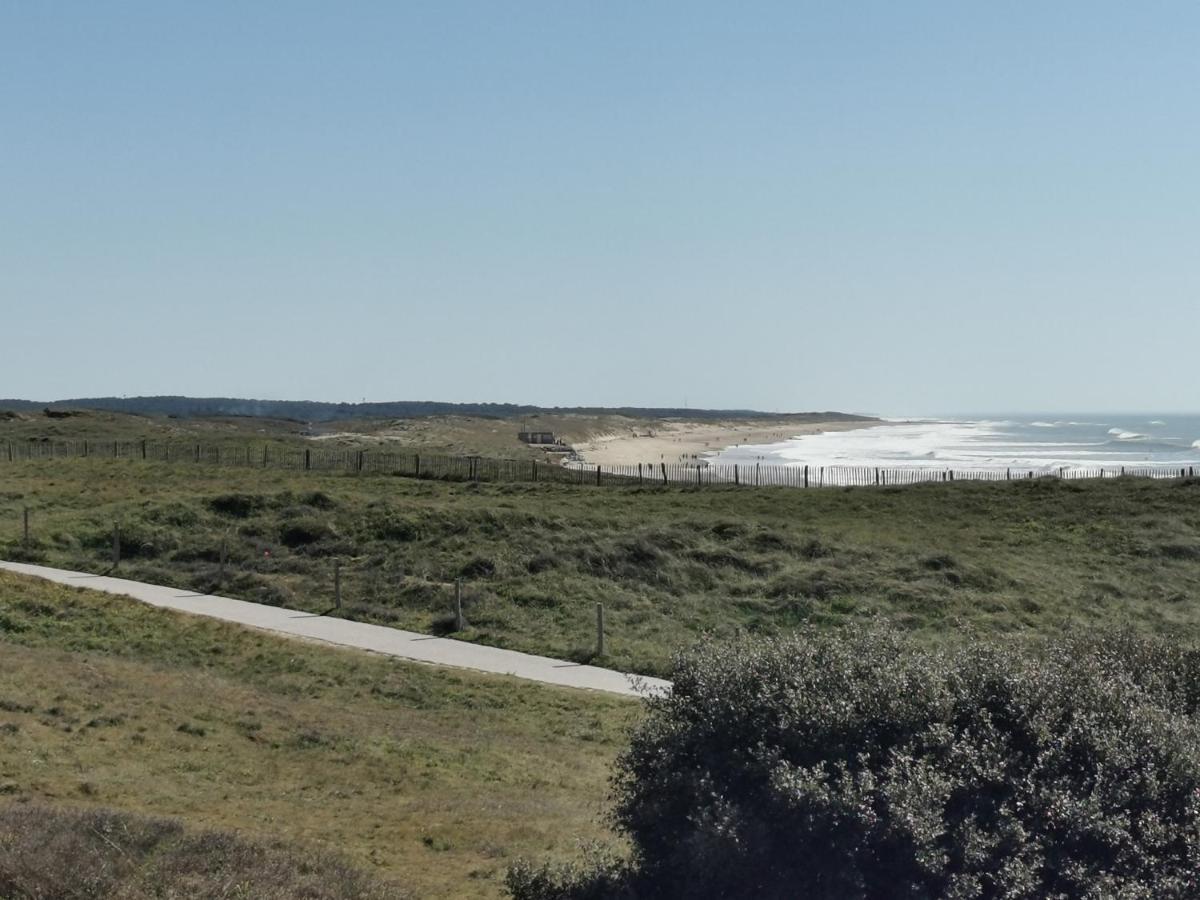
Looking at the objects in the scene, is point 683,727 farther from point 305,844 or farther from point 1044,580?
point 1044,580

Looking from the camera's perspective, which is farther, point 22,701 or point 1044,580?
point 1044,580

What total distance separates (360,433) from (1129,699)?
377ft

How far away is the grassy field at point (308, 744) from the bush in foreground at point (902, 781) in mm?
2082

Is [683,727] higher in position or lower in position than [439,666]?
higher

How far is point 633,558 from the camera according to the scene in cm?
2986

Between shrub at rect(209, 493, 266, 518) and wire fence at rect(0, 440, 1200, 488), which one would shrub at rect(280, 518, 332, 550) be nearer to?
shrub at rect(209, 493, 266, 518)

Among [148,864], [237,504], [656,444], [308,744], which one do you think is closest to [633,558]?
[237,504]

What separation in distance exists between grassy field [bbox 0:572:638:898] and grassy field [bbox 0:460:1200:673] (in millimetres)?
4486

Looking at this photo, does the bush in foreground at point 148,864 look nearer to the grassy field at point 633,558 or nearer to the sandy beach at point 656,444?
the grassy field at point 633,558

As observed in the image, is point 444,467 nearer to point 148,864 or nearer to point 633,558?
point 633,558

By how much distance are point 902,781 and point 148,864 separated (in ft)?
15.9

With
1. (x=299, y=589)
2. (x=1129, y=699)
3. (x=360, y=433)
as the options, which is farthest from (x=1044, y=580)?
(x=360, y=433)

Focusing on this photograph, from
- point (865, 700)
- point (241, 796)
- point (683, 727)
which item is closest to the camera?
point (865, 700)

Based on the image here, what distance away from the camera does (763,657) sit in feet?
27.0
